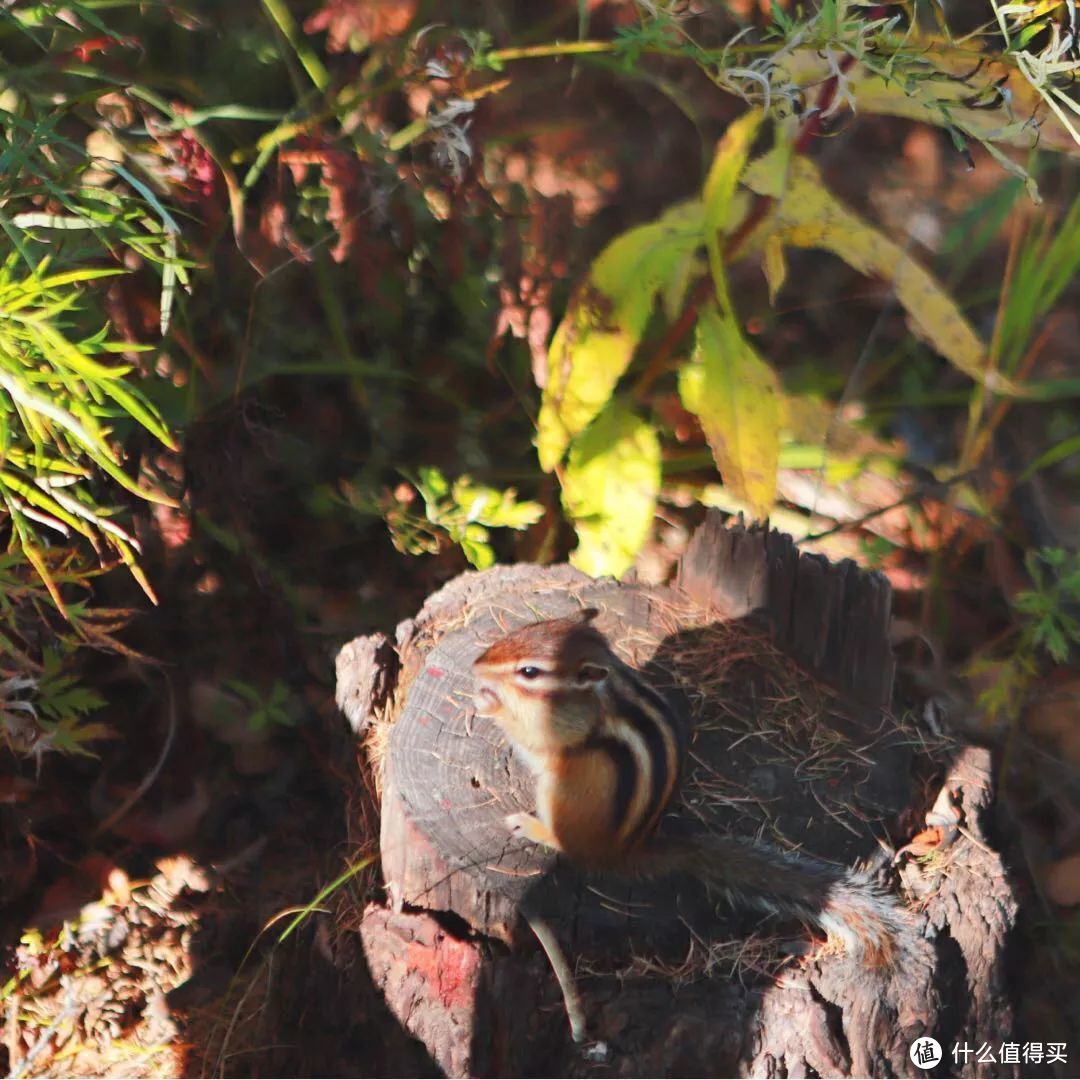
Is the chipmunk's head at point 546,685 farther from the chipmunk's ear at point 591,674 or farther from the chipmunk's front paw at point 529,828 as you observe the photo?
the chipmunk's front paw at point 529,828

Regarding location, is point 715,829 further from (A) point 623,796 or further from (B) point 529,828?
(B) point 529,828

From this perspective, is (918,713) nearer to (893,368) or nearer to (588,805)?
(588,805)

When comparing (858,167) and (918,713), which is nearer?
(918,713)

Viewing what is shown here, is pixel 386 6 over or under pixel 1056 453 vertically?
over

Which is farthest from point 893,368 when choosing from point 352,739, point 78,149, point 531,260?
point 78,149

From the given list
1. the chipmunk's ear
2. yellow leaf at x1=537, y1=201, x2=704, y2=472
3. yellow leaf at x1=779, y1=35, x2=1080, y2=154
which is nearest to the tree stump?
the chipmunk's ear

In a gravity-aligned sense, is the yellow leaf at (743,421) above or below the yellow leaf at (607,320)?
below

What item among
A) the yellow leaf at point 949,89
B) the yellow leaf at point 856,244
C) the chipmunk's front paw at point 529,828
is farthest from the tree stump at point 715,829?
the yellow leaf at point 949,89
